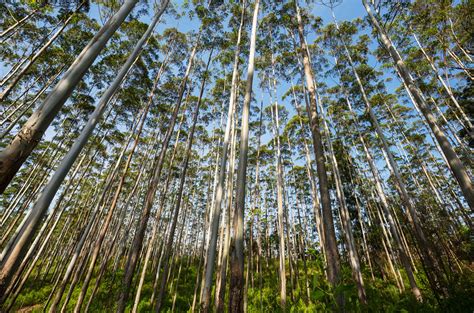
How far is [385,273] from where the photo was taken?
13.4 metres

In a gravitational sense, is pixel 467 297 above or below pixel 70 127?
below

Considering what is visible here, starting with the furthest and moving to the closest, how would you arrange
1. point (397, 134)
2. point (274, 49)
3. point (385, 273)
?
point (397, 134) → point (385, 273) → point (274, 49)

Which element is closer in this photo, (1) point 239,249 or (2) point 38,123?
(2) point 38,123

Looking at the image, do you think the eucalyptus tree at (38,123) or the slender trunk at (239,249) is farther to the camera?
the slender trunk at (239,249)

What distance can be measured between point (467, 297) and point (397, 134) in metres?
16.2

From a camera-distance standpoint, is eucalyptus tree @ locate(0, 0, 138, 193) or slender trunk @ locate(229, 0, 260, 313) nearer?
eucalyptus tree @ locate(0, 0, 138, 193)

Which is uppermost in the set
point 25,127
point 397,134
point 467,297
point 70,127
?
point 397,134

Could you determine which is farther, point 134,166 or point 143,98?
point 134,166

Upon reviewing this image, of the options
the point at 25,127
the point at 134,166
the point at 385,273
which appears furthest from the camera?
the point at 134,166

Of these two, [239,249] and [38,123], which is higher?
[38,123]

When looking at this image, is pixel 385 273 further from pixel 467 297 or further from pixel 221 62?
pixel 221 62

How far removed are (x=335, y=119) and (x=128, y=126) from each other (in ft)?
48.6

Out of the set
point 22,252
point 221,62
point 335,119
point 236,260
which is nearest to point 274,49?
point 221,62

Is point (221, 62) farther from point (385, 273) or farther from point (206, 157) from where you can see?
point (385, 273)
